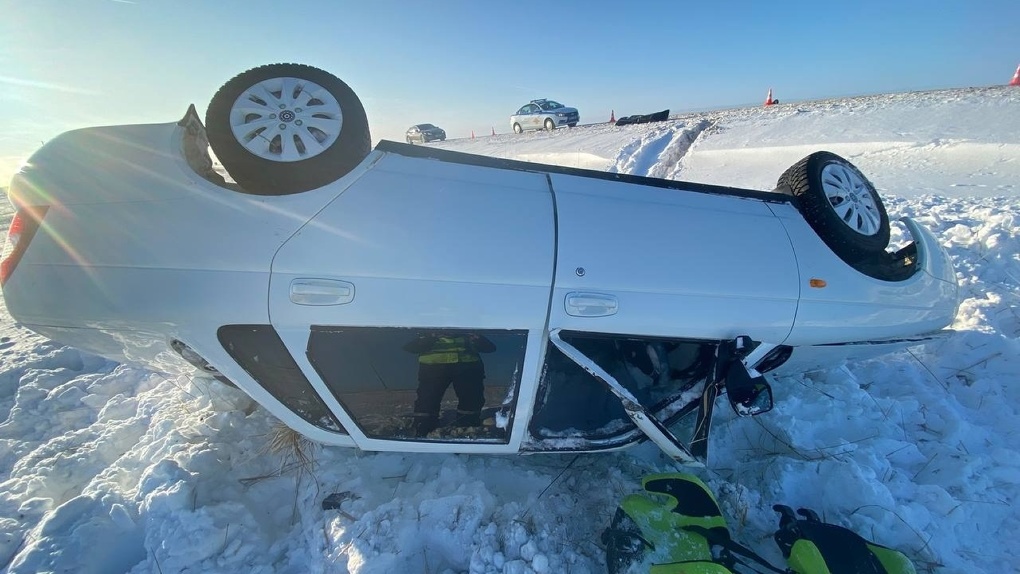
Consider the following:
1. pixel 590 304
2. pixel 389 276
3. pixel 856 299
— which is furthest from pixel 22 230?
pixel 856 299

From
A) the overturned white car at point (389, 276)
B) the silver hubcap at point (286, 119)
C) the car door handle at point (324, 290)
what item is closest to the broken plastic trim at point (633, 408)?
the overturned white car at point (389, 276)

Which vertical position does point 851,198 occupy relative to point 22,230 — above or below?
below

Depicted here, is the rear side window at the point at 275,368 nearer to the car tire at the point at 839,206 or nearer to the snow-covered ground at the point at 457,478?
the snow-covered ground at the point at 457,478

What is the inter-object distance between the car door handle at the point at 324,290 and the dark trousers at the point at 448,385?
0.53 meters

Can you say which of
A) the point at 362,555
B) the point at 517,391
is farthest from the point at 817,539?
the point at 362,555

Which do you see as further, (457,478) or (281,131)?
(457,478)

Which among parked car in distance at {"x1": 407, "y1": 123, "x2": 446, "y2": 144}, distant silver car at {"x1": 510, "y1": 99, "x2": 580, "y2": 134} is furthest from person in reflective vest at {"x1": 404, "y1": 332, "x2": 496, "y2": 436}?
parked car in distance at {"x1": 407, "y1": 123, "x2": 446, "y2": 144}

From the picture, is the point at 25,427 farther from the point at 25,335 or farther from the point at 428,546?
the point at 428,546

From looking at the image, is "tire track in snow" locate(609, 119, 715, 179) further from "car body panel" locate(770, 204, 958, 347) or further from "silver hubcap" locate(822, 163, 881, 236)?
"car body panel" locate(770, 204, 958, 347)

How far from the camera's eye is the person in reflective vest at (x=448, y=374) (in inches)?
89.9

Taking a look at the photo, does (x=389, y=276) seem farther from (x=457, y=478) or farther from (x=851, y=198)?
(x=851, y=198)

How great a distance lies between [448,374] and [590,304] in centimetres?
80

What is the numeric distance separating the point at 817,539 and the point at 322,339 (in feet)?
Result: 8.23

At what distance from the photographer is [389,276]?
2.15 metres
